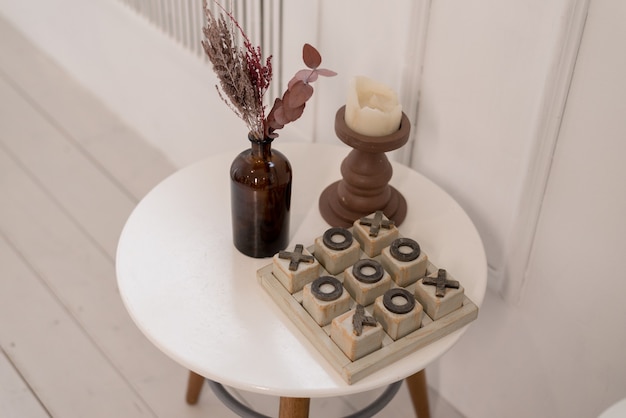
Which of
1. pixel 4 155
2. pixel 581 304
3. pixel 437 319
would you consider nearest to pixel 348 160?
pixel 437 319

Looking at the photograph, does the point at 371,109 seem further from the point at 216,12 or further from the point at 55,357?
the point at 55,357

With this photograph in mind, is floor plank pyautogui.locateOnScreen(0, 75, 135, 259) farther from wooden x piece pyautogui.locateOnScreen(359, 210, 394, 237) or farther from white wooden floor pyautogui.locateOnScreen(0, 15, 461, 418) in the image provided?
wooden x piece pyautogui.locateOnScreen(359, 210, 394, 237)

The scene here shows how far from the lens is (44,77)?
256 centimetres

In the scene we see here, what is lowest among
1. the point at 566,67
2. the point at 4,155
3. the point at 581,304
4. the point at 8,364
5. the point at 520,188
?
the point at 8,364

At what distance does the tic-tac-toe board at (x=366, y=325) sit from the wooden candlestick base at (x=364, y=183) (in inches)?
4.7

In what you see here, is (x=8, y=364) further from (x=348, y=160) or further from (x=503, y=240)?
(x=503, y=240)

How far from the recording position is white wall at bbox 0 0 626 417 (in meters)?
1.08

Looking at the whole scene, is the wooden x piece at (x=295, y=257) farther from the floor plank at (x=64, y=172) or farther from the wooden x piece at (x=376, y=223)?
the floor plank at (x=64, y=172)

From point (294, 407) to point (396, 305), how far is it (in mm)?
230

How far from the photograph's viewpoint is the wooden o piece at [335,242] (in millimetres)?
1109

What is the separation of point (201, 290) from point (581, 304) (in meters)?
0.60

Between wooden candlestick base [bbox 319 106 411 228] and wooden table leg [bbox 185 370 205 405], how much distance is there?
0.48 metres

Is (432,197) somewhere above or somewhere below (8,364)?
above

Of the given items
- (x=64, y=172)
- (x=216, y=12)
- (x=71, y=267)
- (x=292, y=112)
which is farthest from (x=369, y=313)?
(x=64, y=172)
